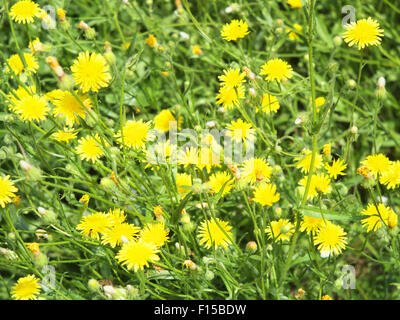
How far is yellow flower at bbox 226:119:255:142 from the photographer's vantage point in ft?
5.32

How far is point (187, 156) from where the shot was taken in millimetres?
1575

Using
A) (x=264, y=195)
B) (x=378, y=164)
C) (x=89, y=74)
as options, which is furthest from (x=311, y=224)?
(x=89, y=74)

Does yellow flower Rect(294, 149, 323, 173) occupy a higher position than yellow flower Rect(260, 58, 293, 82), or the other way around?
yellow flower Rect(260, 58, 293, 82)

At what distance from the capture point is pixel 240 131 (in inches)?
64.1

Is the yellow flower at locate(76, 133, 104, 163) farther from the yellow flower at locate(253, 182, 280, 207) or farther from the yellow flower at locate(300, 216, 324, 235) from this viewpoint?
the yellow flower at locate(300, 216, 324, 235)

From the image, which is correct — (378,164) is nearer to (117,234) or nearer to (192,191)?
(192,191)

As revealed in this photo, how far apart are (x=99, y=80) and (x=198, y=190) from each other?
46 cm

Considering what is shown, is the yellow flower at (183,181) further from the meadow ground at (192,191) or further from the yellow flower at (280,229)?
the yellow flower at (280,229)

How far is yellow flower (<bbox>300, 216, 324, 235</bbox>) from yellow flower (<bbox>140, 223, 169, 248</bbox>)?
46 cm

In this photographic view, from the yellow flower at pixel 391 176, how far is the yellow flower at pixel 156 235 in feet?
2.52

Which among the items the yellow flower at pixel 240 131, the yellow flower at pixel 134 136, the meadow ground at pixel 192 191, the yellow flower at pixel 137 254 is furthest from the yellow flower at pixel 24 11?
the yellow flower at pixel 137 254

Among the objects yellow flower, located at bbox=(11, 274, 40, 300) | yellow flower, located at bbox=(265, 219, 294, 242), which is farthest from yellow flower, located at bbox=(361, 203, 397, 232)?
yellow flower, located at bbox=(11, 274, 40, 300)

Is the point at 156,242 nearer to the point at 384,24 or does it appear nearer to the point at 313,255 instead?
the point at 313,255

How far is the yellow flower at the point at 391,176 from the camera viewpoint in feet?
4.98
